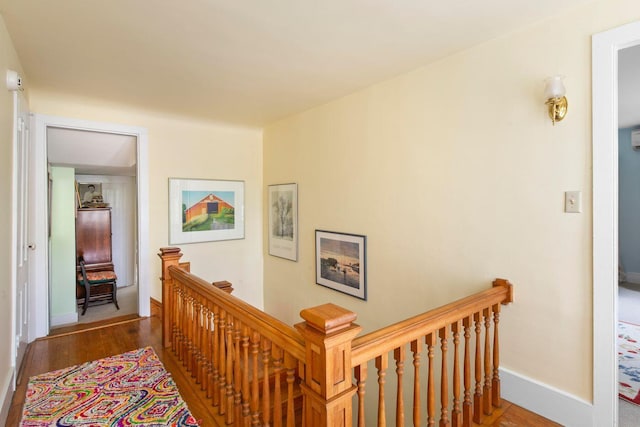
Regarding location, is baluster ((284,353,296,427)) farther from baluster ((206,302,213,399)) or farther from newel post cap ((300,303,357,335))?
baluster ((206,302,213,399))

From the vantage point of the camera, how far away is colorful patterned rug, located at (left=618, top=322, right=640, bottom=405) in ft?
6.94

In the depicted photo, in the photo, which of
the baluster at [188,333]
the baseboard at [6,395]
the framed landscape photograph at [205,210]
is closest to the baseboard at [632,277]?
the framed landscape photograph at [205,210]

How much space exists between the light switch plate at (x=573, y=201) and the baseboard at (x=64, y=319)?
513 cm

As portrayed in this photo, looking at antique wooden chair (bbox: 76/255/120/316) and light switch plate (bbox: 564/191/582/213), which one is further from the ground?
light switch plate (bbox: 564/191/582/213)

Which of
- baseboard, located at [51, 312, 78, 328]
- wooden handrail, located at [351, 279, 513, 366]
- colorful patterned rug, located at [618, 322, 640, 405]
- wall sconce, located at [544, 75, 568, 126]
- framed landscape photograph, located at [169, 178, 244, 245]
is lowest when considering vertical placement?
baseboard, located at [51, 312, 78, 328]

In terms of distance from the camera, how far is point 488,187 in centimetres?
215

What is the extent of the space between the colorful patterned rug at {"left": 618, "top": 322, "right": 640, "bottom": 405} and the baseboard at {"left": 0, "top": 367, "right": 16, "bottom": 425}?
3.70m

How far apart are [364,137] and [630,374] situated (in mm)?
2723

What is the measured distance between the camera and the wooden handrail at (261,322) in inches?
50.2

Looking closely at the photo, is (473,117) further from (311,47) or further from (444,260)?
(311,47)

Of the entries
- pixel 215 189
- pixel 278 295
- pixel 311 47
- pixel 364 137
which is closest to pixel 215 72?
pixel 311 47

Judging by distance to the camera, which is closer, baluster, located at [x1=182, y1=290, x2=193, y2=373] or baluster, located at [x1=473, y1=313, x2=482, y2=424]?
baluster, located at [x1=473, y1=313, x2=482, y2=424]

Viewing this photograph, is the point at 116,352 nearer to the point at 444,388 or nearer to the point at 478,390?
the point at 444,388

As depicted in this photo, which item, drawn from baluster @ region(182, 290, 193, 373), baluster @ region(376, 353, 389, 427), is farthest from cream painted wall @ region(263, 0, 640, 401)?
baluster @ region(182, 290, 193, 373)
